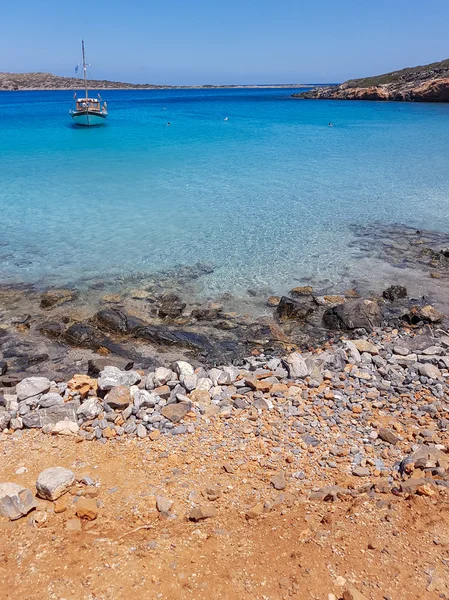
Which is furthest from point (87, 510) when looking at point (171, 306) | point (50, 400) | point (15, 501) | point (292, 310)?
point (292, 310)

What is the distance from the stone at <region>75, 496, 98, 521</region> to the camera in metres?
5.03

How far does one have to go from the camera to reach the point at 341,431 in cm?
654

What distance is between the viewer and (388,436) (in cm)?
638

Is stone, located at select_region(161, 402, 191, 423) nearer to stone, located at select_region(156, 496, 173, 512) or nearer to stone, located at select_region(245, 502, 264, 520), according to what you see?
stone, located at select_region(156, 496, 173, 512)

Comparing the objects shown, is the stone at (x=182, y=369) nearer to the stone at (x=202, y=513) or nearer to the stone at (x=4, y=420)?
the stone at (x=4, y=420)

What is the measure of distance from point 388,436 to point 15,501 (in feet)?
15.4

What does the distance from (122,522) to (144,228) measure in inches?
493

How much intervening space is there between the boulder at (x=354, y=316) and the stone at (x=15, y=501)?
7.02m

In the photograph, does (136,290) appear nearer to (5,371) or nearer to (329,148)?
(5,371)

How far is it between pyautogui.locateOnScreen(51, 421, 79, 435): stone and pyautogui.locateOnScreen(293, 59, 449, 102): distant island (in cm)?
9186

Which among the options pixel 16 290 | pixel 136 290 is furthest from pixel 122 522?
pixel 16 290

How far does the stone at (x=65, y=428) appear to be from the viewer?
21.1ft

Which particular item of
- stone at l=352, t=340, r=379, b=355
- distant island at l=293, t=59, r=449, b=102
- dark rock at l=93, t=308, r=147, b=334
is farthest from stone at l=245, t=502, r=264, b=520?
distant island at l=293, t=59, r=449, b=102

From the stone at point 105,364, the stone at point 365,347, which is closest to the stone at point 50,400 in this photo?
the stone at point 105,364
